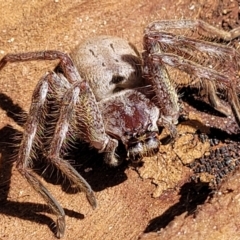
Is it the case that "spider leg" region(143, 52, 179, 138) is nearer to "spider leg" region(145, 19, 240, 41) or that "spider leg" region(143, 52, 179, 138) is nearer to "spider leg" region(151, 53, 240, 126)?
"spider leg" region(151, 53, 240, 126)

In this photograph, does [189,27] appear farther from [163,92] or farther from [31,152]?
[31,152]

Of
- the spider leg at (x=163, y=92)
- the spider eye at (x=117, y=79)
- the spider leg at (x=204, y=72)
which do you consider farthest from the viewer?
the spider eye at (x=117, y=79)

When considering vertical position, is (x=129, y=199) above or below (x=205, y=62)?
below

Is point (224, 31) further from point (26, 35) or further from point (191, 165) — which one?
point (26, 35)

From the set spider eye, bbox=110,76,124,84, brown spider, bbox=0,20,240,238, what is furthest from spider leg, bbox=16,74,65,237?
spider eye, bbox=110,76,124,84

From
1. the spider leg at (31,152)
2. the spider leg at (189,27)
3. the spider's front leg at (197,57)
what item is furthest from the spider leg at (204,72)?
the spider leg at (31,152)

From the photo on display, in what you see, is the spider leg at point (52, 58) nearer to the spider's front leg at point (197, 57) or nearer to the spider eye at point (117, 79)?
the spider eye at point (117, 79)

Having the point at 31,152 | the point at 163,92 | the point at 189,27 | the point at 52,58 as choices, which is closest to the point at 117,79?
the point at 163,92

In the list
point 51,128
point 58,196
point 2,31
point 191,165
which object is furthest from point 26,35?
point 191,165
